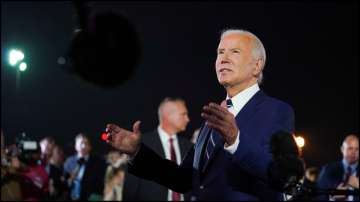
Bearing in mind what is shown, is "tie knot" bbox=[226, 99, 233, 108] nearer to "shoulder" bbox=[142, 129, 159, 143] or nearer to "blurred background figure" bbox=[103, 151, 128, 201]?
→ "shoulder" bbox=[142, 129, 159, 143]

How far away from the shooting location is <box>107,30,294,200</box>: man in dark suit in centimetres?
294

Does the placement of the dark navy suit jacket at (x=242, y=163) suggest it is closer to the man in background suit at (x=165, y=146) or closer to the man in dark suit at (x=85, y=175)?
the man in background suit at (x=165, y=146)

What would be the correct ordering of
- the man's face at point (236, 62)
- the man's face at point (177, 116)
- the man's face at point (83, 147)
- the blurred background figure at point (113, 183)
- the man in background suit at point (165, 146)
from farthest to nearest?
the man's face at point (83, 147), the blurred background figure at point (113, 183), the man's face at point (177, 116), the man in background suit at point (165, 146), the man's face at point (236, 62)

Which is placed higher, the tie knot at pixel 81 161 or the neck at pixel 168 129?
the neck at pixel 168 129

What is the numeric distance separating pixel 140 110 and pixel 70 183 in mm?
4545

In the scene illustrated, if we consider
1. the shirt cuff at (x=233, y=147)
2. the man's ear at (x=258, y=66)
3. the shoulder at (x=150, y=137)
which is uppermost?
the shoulder at (x=150, y=137)

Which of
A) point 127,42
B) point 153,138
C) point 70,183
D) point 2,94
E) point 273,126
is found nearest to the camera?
point 127,42

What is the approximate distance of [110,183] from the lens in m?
9.48

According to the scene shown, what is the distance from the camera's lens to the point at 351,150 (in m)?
8.25

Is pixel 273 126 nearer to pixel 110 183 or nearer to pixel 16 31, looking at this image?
pixel 110 183

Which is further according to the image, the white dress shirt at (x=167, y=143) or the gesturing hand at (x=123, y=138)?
the white dress shirt at (x=167, y=143)

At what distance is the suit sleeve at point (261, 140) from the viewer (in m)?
2.89

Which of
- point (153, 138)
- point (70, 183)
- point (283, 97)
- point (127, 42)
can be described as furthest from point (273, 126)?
point (283, 97)

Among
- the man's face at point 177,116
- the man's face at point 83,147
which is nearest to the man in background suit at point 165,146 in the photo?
the man's face at point 177,116
